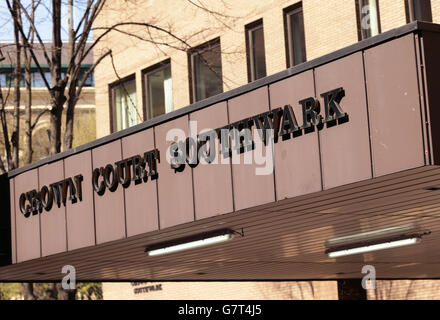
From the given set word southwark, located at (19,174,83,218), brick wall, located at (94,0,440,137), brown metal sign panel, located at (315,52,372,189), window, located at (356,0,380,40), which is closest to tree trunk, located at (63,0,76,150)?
brick wall, located at (94,0,440,137)

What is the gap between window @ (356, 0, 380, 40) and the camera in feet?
78.2

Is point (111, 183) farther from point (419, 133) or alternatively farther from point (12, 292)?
point (12, 292)

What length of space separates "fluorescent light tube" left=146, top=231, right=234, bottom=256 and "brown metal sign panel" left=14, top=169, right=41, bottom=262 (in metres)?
2.64

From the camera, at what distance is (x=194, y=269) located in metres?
21.9

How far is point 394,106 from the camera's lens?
11711mm

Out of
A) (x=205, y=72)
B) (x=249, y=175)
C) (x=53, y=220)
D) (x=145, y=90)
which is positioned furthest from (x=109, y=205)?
(x=145, y=90)

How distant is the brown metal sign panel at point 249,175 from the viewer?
13.8 m

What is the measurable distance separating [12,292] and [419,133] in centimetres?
4925

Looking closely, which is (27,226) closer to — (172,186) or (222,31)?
(172,186)

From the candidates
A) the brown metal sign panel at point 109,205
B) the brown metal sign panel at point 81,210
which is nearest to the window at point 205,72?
the brown metal sign panel at point 81,210

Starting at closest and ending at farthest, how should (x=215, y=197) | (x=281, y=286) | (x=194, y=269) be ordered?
(x=215, y=197)
(x=194, y=269)
(x=281, y=286)

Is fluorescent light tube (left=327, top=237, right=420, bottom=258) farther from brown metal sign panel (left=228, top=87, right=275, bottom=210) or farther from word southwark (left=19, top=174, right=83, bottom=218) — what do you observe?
word southwark (left=19, top=174, right=83, bottom=218)

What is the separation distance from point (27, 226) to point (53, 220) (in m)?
1.25

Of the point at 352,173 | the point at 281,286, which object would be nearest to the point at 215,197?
the point at 352,173
